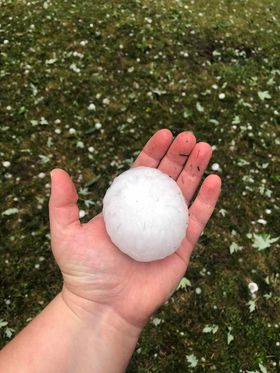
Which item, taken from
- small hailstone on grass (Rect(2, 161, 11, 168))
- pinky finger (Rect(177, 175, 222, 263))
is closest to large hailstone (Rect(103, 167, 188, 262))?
pinky finger (Rect(177, 175, 222, 263))

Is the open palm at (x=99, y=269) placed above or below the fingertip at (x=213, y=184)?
below

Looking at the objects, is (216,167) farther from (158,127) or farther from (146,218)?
(146,218)

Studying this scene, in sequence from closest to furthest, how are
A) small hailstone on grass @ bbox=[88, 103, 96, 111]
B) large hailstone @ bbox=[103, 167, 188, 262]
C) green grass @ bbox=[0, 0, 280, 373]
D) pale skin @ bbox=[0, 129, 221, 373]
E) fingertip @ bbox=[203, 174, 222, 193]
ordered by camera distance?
pale skin @ bbox=[0, 129, 221, 373] < large hailstone @ bbox=[103, 167, 188, 262] < fingertip @ bbox=[203, 174, 222, 193] < green grass @ bbox=[0, 0, 280, 373] < small hailstone on grass @ bbox=[88, 103, 96, 111]

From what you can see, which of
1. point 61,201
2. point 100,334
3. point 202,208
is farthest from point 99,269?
point 202,208

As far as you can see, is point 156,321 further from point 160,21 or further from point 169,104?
point 160,21

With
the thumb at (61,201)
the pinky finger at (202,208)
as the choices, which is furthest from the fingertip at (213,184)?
the thumb at (61,201)

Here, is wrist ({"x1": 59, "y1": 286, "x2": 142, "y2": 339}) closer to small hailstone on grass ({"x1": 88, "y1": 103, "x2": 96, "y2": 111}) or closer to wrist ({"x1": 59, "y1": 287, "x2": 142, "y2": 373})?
wrist ({"x1": 59, "y1": 287, "x2": 142, "y2": 373})

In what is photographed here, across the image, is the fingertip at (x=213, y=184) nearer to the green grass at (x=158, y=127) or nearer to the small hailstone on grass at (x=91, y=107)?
the green grass at (x=158, y=127)

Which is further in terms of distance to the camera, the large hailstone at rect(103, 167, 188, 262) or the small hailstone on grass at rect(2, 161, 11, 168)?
the small hailstone on grass at rect(2, 161, 11, 168)

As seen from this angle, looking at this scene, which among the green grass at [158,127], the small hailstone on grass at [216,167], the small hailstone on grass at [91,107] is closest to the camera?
the green grass at [158,127]
